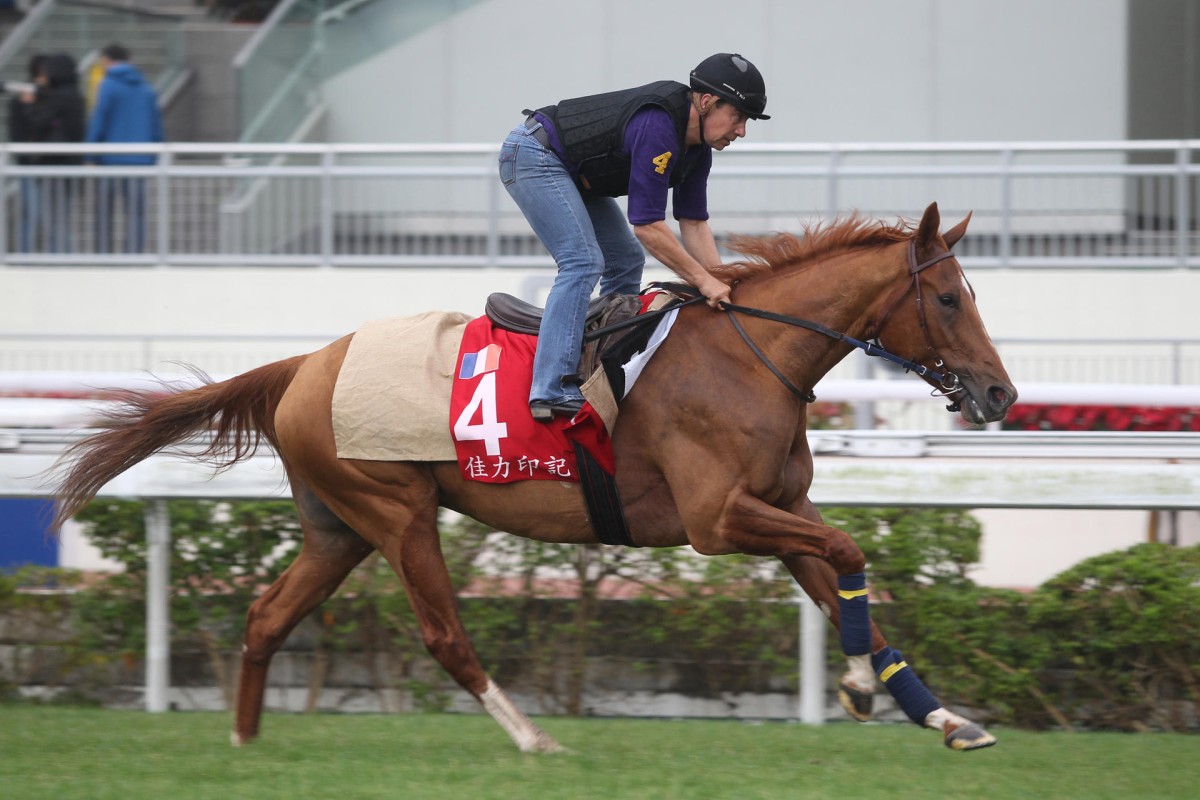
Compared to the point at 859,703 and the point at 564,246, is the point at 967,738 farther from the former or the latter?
the point at 564,246

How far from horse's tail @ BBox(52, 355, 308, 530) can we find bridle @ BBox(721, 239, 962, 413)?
5.06ft

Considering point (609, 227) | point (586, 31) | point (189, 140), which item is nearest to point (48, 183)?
point (189, 140)

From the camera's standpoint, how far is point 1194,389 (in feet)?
17.9

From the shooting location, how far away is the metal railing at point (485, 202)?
30.4ft

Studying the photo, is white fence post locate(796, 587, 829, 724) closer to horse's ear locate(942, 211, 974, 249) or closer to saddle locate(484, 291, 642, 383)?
saddle locate(484, 291, 642, 383)

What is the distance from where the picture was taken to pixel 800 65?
11.2m

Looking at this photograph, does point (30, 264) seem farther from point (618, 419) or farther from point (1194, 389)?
point (1194, 389)

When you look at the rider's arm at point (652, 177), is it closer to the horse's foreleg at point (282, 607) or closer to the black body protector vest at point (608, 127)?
the black body protector vest at point (608, 127)

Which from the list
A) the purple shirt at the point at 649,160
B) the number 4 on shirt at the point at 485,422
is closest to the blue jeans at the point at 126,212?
the number 4 on shirt at the point at 485,422

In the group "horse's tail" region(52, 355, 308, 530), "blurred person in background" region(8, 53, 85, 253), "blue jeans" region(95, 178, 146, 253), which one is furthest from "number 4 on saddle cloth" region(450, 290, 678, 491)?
"blurred person in background" region(8, 53, 85, 253)

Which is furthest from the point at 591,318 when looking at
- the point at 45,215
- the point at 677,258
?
the point at 45,215

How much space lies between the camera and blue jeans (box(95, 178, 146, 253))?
9828mm

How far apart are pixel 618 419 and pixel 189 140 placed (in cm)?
→ 931

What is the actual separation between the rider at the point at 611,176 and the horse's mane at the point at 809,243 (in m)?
0.09
